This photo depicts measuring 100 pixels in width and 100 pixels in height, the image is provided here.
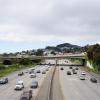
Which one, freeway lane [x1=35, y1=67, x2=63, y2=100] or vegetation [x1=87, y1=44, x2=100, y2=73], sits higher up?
vegetation [x1=87, y1=44, x2=100, y2=73]

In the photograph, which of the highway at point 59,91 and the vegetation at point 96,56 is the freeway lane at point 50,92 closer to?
the highway at point 59,91

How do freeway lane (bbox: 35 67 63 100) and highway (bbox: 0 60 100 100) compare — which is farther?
highway (bbox: 0 60 100 100)

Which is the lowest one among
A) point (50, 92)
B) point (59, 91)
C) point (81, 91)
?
point (81, 91)

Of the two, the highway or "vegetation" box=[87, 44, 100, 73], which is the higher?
"vegetation" box=[87, 44, 100, 73]

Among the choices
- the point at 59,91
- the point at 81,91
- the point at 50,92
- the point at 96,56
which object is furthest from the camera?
the point at 96,56

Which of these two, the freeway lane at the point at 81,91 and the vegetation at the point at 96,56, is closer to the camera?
the freeway lane at the point at 81,91

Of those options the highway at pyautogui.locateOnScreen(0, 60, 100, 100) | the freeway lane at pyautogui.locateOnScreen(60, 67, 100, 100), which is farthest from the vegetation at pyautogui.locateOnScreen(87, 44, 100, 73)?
the freeway lane at pyautogui.locateOnScreen(60, 67, 100, 100)

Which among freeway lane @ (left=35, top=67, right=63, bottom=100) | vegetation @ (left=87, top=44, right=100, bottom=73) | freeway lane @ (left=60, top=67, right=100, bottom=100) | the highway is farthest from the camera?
vegetation @ (left=87, top=44, right=100, bottom=73)

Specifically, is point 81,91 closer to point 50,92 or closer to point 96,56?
point 50,92

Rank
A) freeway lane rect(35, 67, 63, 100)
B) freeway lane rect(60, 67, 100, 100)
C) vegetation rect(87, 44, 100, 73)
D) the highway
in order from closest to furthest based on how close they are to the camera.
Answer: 1. freeway lane rect(35, 67, 63, 100)
2. the highway
3. freeway lane rect(60, 67, 100, 100)
4. vegetation rect(87, 44, 100, 73)

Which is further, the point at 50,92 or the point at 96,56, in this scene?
the point at 96,56

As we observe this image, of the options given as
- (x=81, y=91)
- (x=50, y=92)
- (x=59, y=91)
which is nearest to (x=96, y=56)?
(x=81, y=91)

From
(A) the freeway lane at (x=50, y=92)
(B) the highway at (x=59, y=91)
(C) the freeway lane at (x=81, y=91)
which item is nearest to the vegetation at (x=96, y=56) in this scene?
(B) the highway at (x=59, y=91)

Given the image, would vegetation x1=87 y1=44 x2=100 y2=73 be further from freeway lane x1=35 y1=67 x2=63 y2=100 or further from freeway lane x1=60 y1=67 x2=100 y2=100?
freeway lane x1=35 y1=67 x2=63 y2=100
